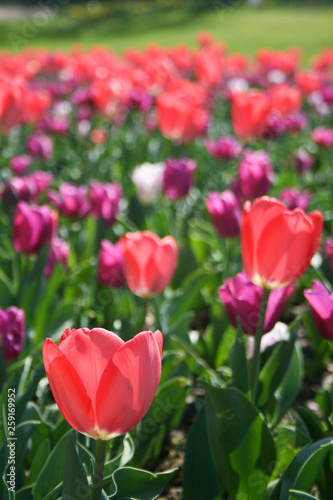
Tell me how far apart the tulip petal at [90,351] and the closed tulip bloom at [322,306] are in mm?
511

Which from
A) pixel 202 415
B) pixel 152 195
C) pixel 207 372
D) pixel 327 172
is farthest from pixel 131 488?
pixel 327 172

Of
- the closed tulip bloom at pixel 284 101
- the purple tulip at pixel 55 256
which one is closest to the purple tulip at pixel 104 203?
the purple tulip at pixel 55 256

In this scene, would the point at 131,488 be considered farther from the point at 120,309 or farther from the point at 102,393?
the point at 120,309

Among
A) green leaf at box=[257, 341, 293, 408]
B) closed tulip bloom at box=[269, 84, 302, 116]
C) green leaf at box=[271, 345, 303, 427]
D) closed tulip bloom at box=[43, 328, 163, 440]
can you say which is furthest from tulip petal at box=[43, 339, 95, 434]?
closed tulip bloom at box=[269, 84, 302, 116]

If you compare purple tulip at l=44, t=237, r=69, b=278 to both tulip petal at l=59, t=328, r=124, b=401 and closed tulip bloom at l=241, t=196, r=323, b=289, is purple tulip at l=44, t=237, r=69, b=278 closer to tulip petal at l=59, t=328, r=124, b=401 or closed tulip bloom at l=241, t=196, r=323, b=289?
closed tulip bloom at l=241, t=196, r=323, b=289

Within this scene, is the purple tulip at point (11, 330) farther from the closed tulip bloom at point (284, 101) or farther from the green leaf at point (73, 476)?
the closed tulip bloom at point (284, 101)

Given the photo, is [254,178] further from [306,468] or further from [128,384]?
[128,384]

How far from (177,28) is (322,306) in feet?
59.8

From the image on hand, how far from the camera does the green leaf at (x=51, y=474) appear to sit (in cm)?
113

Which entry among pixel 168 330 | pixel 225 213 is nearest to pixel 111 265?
pixel 168 330

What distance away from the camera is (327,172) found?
386 cm

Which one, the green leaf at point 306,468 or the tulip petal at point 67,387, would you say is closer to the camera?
the tulip petal at point 67,387

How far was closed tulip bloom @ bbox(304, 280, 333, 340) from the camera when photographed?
122cm

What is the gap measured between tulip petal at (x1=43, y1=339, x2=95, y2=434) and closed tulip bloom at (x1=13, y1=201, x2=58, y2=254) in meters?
0.99
